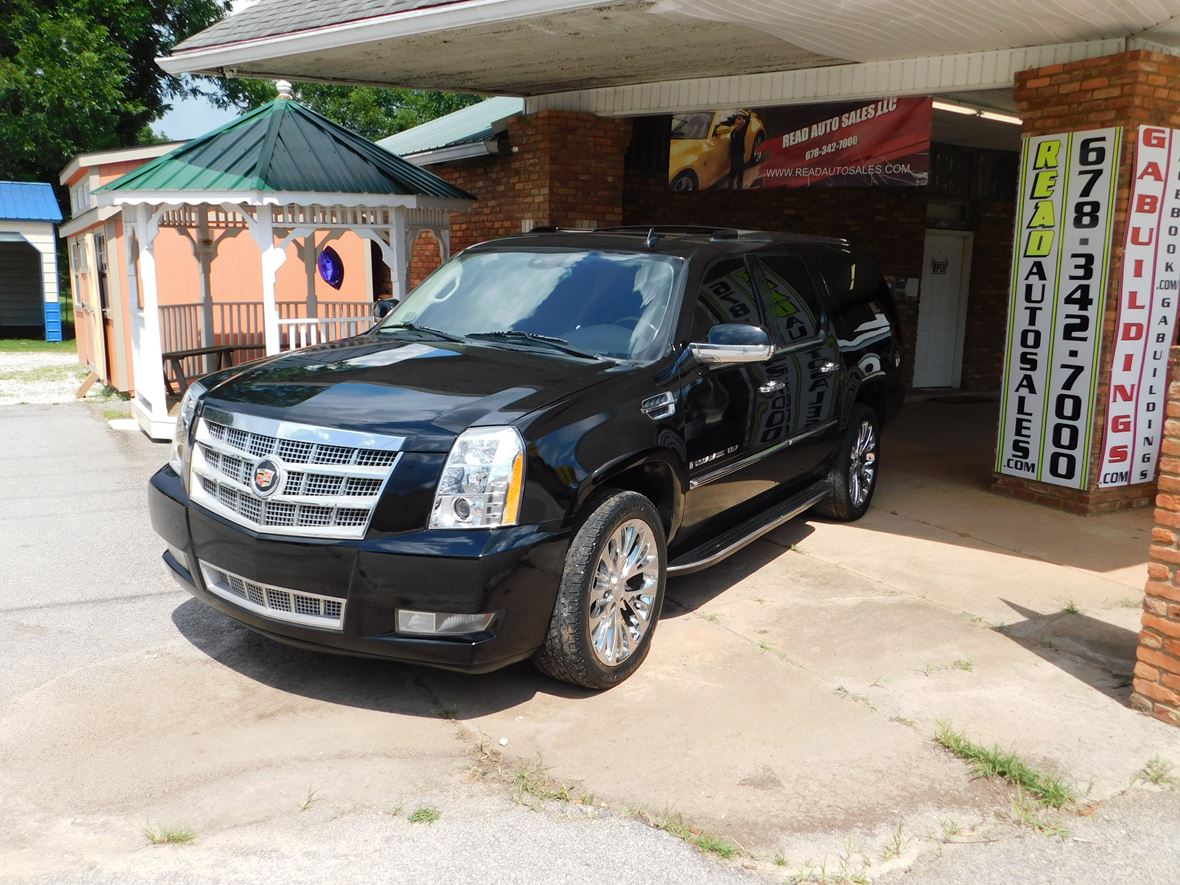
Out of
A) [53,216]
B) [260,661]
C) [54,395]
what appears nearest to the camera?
[260,661]

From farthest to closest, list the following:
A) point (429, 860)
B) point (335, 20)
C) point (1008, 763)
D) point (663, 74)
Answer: point (663, 74)
point (335, 20)
point (1008, 763)
point (429, 860)

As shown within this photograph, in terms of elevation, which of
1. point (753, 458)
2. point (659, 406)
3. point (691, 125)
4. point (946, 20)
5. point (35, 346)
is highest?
point (946, 20)

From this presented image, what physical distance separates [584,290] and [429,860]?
3000 mm

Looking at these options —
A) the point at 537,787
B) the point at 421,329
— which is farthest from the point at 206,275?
the point at 537,787

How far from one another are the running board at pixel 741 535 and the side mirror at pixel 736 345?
0.98 meters

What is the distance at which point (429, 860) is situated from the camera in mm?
3287

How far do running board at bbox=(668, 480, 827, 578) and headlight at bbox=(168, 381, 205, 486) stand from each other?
2.29 m

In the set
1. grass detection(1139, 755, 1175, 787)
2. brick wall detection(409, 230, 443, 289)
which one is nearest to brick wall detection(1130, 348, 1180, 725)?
grass detection(1139, 755, 1175, 787)

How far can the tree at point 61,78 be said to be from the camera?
29.4 meters

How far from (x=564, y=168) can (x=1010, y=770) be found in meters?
8.50

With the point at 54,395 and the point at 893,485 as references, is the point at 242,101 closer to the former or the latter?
the point at 54,395

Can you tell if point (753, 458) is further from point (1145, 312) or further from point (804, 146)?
point (804, 146)

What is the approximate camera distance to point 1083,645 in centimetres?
526

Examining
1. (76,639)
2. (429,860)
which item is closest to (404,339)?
(76,639)
